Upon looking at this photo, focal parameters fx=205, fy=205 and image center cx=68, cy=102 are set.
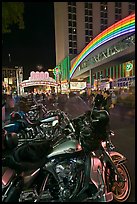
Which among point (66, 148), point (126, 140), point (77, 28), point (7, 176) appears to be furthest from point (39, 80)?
point (77, 28)

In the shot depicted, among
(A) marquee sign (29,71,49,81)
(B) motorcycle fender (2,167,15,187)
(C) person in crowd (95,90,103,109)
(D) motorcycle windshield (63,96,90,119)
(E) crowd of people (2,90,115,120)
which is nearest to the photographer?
(B) motorcycle fender (2,167,15,187)

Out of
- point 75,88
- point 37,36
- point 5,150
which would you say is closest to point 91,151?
point 5,150

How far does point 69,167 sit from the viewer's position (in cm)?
210

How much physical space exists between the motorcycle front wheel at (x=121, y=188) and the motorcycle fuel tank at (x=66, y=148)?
2.34 feet

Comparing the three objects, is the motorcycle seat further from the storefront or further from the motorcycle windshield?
the storefront

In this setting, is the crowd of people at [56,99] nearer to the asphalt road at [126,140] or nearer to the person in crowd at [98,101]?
the person in crowd at [98,101]

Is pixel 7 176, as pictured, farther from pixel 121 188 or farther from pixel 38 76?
pixel 38 76

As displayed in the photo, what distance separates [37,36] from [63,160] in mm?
1996

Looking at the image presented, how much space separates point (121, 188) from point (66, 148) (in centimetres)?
103

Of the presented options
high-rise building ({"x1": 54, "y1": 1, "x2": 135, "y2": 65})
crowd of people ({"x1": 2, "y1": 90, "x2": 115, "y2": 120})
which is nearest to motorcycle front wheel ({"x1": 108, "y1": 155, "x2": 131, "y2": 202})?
crowd of people ({"x1": 2, "y1": 90, "x2": 115, "y2": 120})

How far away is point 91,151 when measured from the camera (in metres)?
2.22

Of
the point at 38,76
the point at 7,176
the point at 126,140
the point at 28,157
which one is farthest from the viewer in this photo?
the point at 126,140

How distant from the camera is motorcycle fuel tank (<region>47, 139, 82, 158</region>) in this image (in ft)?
6.66

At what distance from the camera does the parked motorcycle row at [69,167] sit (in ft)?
6.11
